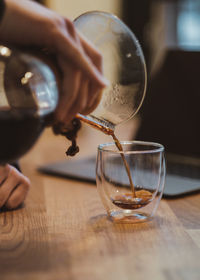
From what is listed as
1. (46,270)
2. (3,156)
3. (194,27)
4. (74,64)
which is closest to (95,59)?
(74,64)

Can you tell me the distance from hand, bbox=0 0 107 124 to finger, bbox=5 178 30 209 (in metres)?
0.30

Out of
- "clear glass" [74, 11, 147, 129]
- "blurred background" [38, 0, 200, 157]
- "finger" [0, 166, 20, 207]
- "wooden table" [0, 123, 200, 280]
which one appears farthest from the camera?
"blurred background" [38, 0, 200, 157]

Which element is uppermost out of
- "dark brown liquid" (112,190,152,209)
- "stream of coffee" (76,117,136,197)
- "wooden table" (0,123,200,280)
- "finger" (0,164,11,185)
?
"stream of coffee" (76,117,136,197)

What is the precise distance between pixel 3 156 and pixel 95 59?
0.68 feet

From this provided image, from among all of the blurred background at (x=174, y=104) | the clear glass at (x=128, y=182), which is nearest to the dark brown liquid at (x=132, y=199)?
the clear glass at (x=128, y=182)

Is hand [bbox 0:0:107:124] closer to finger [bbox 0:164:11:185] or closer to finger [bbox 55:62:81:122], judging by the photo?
finger [bbox 55:62:81:122]

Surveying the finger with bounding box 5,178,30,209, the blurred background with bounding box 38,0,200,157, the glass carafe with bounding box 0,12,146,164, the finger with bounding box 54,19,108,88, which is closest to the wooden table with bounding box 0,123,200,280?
the finger with bounding box 5,178,30,209

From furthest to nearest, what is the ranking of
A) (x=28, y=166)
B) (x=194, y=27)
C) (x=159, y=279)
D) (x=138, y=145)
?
(x=194, y=27), (x=28, y=166), (x=138, y=145), (x=159, y=279)

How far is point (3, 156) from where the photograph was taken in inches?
27.7

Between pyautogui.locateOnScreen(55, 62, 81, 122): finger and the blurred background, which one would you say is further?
the blurred background

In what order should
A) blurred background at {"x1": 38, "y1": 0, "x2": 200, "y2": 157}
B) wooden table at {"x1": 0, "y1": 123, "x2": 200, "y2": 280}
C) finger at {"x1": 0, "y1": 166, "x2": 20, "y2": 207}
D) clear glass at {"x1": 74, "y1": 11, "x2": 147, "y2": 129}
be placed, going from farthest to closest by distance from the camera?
blurred background at {"x1": 38, "y1": 0, "x2": 200, "y2": 157}
finger at {"x1": 0, "y1": 166, "x2": 20, "y2": 207}
clear glass at {"x1": 74, "y1": 11, "x2": 147, "y2": 129}
wooden table at {"x1": 0, "y1": 123, "x2": 200, "y2": 280}

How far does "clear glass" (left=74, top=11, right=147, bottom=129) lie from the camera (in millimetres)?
845

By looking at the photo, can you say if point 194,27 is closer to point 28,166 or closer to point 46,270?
point 28,166

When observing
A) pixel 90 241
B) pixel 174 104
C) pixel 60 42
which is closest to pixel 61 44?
pixel 60 42
